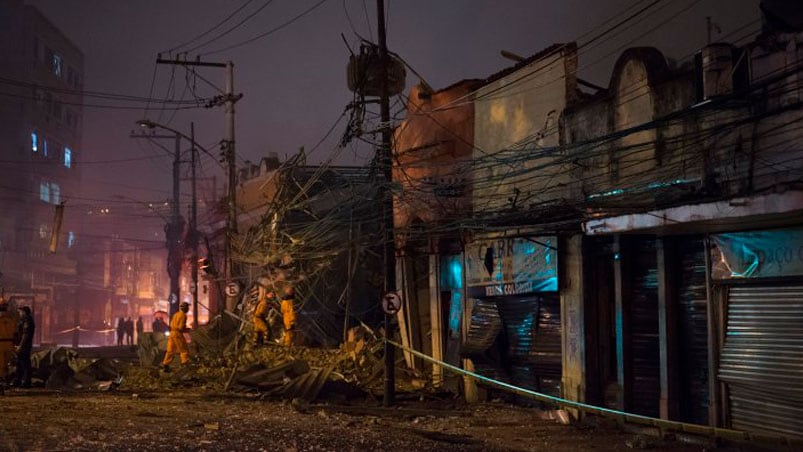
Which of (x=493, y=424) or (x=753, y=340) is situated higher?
(x=753, y=340)

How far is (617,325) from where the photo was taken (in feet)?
46.9

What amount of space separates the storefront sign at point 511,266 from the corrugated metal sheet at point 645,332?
1825 millimetres

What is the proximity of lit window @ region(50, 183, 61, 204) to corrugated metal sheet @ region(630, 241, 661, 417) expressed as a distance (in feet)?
218

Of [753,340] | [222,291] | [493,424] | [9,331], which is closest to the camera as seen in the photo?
A: [753,340]

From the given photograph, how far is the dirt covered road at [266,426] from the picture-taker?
11.1 meters

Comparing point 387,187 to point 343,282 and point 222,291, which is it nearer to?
point 343,282

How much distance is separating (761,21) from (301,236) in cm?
1508

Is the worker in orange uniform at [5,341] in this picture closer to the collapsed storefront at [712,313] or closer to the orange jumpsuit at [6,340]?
the orange jumpsuit at [6,340]

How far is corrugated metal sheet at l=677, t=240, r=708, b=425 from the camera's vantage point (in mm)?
12914

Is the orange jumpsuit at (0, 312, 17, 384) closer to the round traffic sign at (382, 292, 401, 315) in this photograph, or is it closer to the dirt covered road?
the dirt covered road

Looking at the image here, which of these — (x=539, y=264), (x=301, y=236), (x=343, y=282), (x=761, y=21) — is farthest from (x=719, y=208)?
(x=343, y=282)

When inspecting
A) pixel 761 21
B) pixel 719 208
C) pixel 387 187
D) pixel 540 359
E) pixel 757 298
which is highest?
pixel 761 21

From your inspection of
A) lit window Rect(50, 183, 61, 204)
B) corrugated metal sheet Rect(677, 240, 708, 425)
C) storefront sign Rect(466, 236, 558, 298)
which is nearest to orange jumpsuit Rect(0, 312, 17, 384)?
storefront sign Rect(466, 236, 558, 298)

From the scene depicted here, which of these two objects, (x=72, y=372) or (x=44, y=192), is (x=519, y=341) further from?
(x=44, y=192)
